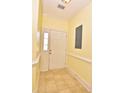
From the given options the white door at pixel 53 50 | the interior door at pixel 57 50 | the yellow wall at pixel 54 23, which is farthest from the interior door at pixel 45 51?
the yellow wall at pixel 54 23

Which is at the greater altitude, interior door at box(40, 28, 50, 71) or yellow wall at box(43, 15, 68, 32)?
yellow wall at box(43, 15, 68, 32)

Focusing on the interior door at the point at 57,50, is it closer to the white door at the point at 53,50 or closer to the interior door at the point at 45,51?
the white door at the point at 53,50

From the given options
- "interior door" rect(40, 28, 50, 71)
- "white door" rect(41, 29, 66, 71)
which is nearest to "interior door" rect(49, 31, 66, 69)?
"white door" rect(41, 29, 66, 71)

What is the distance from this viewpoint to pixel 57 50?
5086mm

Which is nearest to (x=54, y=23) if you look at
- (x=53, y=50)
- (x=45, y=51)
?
(x=53, y=50)

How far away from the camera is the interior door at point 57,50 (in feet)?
16.2

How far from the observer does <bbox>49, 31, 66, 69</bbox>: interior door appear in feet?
16.2

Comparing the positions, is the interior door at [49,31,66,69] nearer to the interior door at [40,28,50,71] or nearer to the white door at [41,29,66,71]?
the white door at [41,29,66,71]
